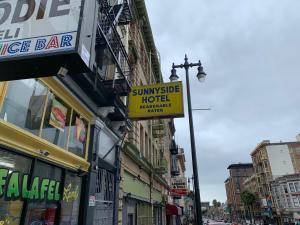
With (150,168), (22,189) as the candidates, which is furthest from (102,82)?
(150,168)

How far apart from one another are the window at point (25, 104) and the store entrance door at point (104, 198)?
3762 mm

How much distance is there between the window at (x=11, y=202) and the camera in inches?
186

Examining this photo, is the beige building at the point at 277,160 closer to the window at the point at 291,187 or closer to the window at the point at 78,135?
the window at the point at 291,187

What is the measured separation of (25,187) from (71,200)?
83.3 inches

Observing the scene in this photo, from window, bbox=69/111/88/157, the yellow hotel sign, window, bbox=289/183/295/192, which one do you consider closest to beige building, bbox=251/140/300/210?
window, bbox=289/183/295/192

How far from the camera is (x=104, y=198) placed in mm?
9328

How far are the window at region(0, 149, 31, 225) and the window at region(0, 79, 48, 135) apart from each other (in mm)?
676

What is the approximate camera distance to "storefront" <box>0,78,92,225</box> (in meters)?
4.89

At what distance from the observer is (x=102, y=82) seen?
8688 mm

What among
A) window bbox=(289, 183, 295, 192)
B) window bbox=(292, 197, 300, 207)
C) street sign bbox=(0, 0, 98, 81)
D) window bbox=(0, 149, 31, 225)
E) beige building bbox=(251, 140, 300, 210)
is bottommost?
window bbox=(0, 149, 31, 225)

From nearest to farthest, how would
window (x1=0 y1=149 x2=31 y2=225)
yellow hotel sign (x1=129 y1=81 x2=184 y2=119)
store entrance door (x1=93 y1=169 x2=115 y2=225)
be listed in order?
1. window (x1=0 y1=149 x2=31 y2=225)
2. store entrance door (x1=93 y1=169 x2=115 y2=225)
3. yellow hotel sign (x1=129 y1=81 x2=184 y2=119)

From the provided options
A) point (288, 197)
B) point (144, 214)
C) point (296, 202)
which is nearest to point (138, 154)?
point (144, 214)

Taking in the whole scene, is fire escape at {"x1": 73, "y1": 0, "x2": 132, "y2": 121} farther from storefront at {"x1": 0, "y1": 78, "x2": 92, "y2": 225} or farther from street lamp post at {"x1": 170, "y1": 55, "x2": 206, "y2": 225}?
street lamp post at {"x1": 170, "y1": 55, "x2": 206, "y2": 225}

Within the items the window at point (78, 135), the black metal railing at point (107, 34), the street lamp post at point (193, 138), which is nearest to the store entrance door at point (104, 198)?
the window at point (78, 135)
